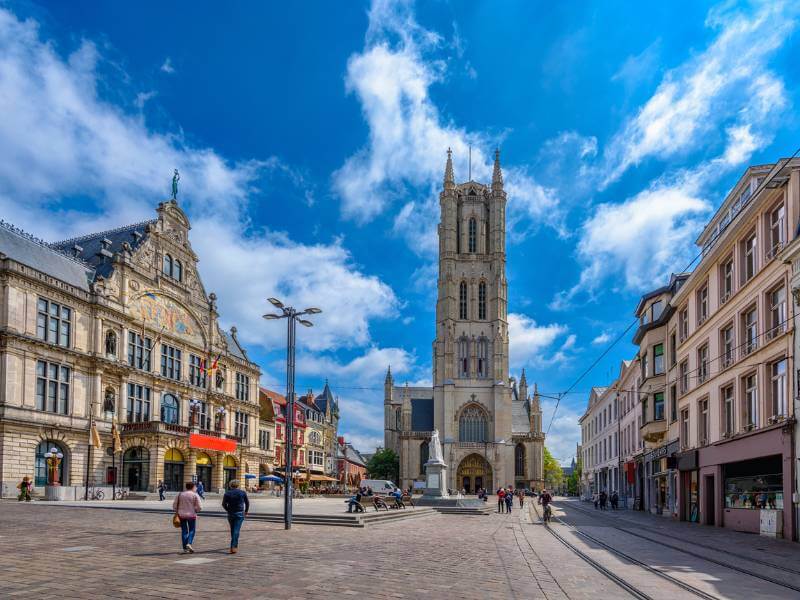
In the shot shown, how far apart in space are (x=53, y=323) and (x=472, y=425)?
235 feet

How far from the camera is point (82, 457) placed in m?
43.3

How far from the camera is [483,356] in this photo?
348 ft

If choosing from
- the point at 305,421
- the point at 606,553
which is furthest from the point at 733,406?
the point at 305,421

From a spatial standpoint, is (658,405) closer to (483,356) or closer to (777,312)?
(777,312)

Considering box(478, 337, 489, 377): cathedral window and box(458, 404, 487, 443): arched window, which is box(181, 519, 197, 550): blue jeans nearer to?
box(458, 404, 487, 443): arched window

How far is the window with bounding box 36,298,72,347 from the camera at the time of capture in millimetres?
41000

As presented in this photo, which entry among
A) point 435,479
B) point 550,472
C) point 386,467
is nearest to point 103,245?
point 435,479

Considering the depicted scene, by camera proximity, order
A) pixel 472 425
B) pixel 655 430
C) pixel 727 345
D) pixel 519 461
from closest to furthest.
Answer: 1. pixel 727 345
2. pixel 655 430
3. pixel 472 425
4. pixel 519 461

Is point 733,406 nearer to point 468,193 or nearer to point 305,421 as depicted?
point 305,421

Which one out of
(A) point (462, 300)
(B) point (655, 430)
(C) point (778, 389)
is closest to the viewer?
(C) point (778, 389)

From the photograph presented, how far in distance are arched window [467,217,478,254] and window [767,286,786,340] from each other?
87084 millimetres

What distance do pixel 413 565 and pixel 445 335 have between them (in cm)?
9187

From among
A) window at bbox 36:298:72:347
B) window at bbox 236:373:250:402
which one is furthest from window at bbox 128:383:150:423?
window at bbox 236:373:250:402

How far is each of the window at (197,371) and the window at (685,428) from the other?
38.1 metres
